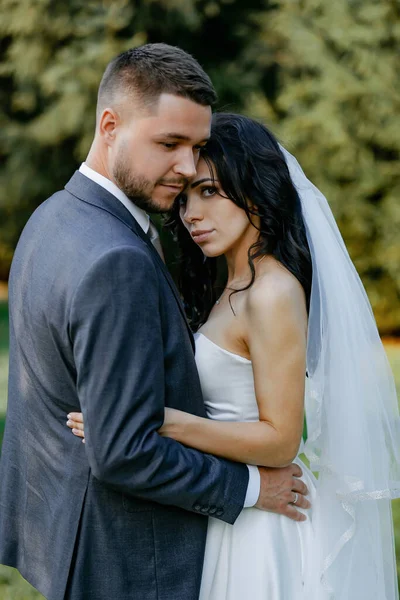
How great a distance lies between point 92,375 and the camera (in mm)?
2076

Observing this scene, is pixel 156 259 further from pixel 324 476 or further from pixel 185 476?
pixel 324 476

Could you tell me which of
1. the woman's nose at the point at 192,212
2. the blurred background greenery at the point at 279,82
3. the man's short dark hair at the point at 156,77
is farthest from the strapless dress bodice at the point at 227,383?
the blurred background greenery at the point at 279,82

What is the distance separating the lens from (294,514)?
269 centimetres

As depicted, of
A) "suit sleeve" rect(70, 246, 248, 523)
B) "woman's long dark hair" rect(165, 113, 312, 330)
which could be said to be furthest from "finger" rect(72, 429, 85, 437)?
"woman's long dark hair" rect(165, 113, 312, 330)

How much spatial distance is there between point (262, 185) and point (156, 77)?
61cm

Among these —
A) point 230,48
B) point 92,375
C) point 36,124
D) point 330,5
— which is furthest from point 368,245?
point 92,375

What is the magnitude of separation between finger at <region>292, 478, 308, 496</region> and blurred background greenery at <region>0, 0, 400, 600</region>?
870 cm

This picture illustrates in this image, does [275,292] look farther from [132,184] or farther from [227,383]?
[132,184]

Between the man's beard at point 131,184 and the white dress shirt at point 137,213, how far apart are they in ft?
0.06

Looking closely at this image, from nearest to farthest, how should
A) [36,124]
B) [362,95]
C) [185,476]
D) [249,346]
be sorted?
[185,476] < [249,346] < [362,95] < [36,124]

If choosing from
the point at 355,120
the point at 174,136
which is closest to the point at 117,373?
the point at 174,136

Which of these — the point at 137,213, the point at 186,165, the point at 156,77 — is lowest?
the point at 137,213

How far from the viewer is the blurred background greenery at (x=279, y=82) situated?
1246cm

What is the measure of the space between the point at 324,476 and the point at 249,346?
0.55 m
